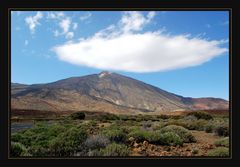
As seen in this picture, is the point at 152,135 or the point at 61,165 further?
the point at 152,135

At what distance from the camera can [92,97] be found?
47.0 meters

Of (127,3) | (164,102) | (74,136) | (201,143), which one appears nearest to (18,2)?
(127,3)

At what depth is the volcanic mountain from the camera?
39.8m

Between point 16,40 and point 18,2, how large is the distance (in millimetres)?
2621

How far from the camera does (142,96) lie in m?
48.5

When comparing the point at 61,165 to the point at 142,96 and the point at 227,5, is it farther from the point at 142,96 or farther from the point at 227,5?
the point at 142,96

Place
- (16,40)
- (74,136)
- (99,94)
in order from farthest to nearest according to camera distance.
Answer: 1. (99,94)
2. (16,40)
3. (74,136)

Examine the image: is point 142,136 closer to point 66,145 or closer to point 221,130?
point 66,145

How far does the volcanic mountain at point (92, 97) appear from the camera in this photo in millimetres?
39750

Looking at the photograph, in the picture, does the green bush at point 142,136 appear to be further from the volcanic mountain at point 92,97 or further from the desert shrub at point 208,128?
the volcanic mountain at point 92,97

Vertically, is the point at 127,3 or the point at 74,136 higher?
the point at 127,3

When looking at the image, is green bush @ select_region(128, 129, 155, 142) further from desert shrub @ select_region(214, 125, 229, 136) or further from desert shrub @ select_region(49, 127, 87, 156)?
desert shrub @ select_region(214, 125, 229, 136)

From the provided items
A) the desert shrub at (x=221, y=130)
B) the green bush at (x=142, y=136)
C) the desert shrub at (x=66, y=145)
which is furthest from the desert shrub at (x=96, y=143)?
the desert shrub at (x=221, y=130)

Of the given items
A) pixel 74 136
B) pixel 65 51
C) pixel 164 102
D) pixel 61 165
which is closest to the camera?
pixel 61 165
